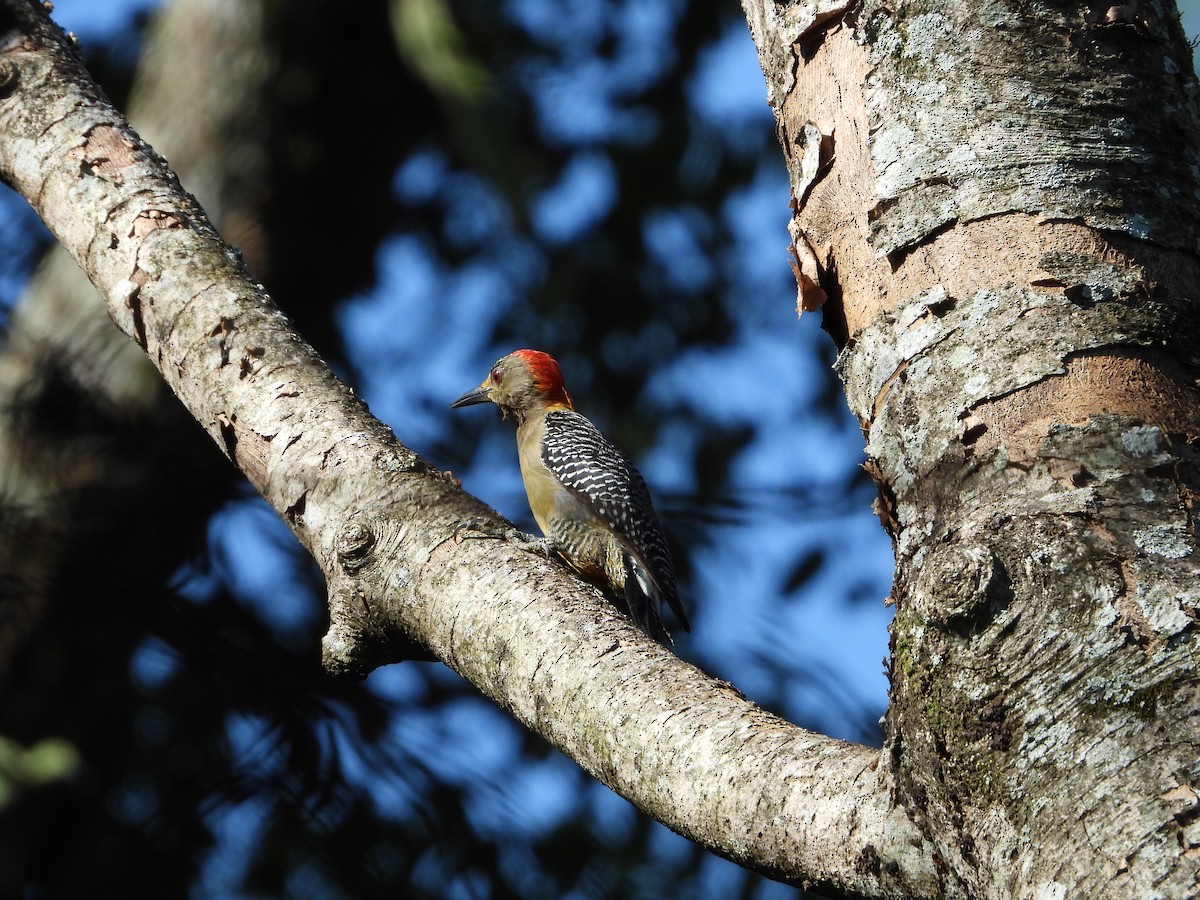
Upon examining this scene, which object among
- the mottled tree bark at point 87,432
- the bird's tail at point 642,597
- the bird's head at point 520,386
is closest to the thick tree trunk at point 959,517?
the mottled tree bark at point 87,432

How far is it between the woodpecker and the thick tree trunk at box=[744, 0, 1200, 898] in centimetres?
358

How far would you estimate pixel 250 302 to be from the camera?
7.93 feet

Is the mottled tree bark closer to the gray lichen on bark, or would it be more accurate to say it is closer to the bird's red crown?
the bird's red crown

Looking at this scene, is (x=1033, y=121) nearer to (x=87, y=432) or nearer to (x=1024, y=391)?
(x=1024, y=391)

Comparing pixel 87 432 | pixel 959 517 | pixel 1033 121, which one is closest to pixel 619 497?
pixel 87 432

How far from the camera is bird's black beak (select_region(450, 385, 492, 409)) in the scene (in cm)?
619

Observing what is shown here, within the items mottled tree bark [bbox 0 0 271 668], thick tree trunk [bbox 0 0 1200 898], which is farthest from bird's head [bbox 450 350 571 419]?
thick tree trunk [bbox 0 0 1200 898]

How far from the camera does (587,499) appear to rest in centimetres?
562

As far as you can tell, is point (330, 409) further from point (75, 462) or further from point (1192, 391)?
point (75, 462)

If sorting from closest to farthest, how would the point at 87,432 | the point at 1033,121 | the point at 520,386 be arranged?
1. the point at 1033,121
2. the point at 87,432
3. the point at 520,386

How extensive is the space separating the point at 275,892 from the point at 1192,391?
4150mm

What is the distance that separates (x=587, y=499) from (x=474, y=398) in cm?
99

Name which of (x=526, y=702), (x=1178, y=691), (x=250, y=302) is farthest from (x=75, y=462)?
(x=1178, y=691)

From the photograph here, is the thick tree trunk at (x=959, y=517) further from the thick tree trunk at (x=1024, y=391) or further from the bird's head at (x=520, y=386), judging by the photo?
the bird's head at (x=520, y=386)
